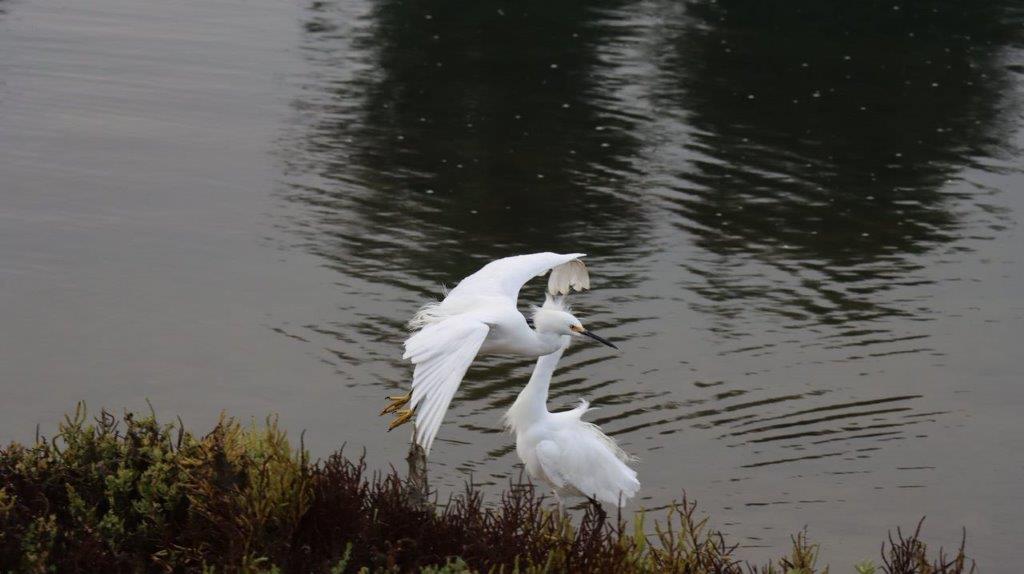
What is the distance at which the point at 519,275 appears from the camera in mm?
9195

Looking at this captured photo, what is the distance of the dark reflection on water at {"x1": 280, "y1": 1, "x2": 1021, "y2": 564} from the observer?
409 inches

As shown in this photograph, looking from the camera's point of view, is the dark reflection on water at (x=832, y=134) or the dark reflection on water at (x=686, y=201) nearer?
the dark reflection on water at (x=686, y=201)

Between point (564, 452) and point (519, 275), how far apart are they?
1201 millimetres

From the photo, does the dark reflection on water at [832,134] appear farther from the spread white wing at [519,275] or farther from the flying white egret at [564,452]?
the flying white egret at [564,452]

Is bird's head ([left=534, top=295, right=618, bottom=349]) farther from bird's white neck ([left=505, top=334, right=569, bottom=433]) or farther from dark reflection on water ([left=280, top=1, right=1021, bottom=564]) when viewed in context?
dark reflection on water ([left=280, top=1, right=1021, bottom=564])

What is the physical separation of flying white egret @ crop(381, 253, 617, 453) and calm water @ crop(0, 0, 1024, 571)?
1.04 meters

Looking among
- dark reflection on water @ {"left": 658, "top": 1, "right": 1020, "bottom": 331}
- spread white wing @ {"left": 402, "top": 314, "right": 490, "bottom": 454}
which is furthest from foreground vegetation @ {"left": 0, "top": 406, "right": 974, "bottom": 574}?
dark reflection on water @ {"left": 658, "top": 1, "right": 1020, "bottom": 331}

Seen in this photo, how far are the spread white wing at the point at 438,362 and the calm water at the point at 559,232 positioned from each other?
6.10 ft

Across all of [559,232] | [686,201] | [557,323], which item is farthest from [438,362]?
[686,201]

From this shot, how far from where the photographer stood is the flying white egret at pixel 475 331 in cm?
700

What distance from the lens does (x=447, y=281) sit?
12258 millimetres

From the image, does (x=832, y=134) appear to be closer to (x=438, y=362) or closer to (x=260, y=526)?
(x=438, y=362)

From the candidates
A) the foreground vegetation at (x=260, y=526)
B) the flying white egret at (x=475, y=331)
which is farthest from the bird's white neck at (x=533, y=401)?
the foreground vegetation at (x=260, y=526)

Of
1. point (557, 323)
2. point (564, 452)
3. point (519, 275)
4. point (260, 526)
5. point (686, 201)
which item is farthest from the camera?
→ point (686, 201)
